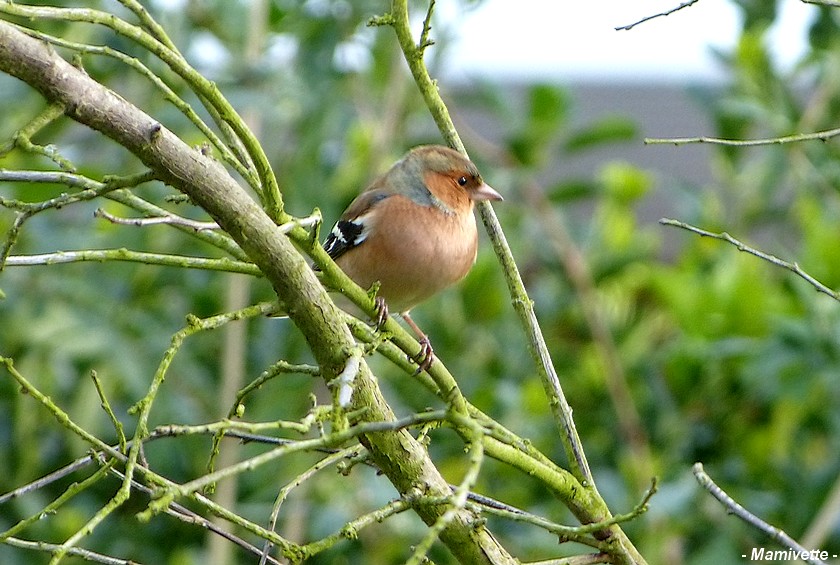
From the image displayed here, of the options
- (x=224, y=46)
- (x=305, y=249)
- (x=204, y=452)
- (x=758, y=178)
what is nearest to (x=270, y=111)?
(x=224, y=46)

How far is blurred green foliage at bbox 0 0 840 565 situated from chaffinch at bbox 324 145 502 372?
0.71 meters

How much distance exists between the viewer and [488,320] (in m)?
4.90

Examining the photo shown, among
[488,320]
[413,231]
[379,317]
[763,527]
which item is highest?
[488,320]

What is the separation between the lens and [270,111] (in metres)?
4.27

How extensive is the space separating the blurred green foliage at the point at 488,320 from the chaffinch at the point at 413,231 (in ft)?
2.32

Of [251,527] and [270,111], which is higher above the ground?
[270,111]

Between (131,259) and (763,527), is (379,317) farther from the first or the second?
(763,527)

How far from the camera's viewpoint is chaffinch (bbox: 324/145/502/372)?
3.32 m

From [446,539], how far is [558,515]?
255 cm

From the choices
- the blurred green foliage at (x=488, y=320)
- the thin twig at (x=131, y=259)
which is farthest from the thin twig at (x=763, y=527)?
the blurred green foliage at (x=488, y=320)

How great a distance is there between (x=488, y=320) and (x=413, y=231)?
1.54 m

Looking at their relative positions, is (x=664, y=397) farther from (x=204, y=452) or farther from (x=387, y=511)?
(x=387, y=511)

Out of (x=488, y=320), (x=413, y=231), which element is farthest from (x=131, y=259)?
(x=488, y=320)

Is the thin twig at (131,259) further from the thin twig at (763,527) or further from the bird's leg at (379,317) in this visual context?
the thin twig at (763,527)
